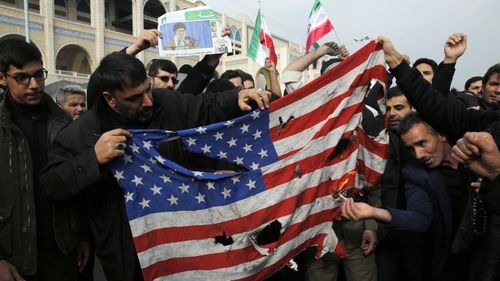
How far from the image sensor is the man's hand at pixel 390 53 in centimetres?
229

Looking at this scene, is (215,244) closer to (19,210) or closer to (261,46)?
(19,210)

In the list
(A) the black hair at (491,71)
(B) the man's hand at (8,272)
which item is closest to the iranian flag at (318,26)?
(A) the black hair at (491,71)

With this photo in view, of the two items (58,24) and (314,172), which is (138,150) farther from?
(58,24)

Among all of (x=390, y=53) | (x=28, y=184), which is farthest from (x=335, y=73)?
(x=28, y=184)

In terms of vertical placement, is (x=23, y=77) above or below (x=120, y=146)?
above

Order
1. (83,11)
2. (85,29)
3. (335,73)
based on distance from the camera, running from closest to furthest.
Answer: (335,73)
(85,29)
(83,11)

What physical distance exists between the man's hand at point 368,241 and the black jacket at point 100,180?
1557mm

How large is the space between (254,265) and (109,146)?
1146 mm

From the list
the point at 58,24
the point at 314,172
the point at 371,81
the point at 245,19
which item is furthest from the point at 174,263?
Answer: the point at 245,19

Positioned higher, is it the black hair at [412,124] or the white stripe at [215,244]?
the black hair at [412,124]

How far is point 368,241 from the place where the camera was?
2725 millimetres

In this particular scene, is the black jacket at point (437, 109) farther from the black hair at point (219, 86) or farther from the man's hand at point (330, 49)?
the black hair at point (219, 86)

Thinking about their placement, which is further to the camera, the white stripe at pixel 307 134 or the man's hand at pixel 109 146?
the white stripe at pixel 307 134

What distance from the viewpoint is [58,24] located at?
23.6 m
